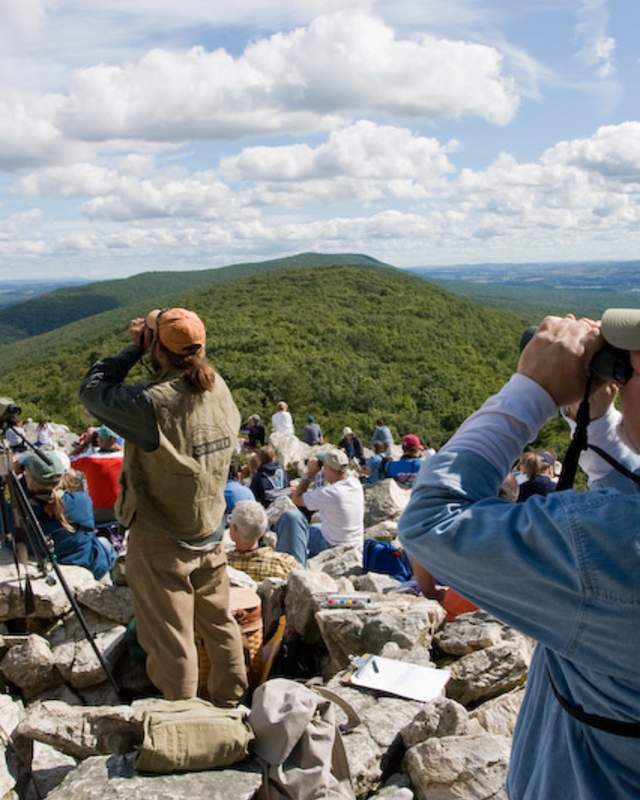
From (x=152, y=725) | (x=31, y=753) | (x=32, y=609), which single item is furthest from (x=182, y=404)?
(x=32, y=609)

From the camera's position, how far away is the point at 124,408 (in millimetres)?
3211

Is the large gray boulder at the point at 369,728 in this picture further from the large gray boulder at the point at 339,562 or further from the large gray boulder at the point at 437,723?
the large gray boulder at the point at 339,562

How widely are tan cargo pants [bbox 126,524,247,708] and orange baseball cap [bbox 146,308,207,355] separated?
0.83 meters

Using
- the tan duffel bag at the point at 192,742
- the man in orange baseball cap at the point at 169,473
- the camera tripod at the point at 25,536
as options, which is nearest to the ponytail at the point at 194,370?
the man in orange baseball cap at the point at 169,473

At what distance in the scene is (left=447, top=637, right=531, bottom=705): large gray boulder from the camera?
12.6ft

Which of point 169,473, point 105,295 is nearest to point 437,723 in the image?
point 169,473

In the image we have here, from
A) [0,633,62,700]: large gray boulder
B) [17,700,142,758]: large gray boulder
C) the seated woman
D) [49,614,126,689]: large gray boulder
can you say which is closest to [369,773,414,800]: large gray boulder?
[17,700,142,758]: large gray boulder

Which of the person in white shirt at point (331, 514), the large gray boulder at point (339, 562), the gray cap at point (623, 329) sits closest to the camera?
the gray cap at point (623, 329)

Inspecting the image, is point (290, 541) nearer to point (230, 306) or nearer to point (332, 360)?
point (332, 360)

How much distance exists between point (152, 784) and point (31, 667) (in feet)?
6.36

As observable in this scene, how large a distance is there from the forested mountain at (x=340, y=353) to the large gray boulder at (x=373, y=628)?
2459cm

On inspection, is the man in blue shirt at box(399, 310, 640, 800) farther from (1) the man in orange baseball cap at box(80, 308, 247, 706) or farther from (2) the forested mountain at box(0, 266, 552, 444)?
(2) the forested mountain at box(0, 266, 552, 444)

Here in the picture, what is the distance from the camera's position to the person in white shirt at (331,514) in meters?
6.19

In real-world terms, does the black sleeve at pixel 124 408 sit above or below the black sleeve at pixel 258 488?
above
